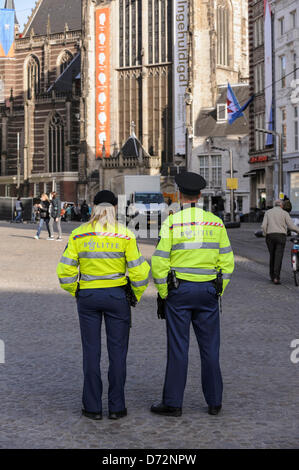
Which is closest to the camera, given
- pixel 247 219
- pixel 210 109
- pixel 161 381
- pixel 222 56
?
pixel 161 381

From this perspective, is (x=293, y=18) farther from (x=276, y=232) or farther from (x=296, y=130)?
(x=276, y=232)

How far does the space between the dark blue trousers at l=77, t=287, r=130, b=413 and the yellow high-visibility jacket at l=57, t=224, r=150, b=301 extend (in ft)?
0.31

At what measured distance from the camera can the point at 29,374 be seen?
6.58m

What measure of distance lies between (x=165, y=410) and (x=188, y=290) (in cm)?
86

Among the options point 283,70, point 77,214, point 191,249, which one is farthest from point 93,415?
point 77,214

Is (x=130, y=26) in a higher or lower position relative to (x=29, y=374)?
higher

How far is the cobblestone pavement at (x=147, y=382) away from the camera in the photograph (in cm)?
478

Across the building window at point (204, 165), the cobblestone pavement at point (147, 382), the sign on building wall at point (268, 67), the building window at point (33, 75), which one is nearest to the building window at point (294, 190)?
the sign on building wall at point (268, 67)

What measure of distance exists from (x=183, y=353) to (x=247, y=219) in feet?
151

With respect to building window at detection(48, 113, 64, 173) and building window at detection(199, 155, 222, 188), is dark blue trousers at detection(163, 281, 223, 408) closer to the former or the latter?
building window at detection(199, 155, 222, 188)

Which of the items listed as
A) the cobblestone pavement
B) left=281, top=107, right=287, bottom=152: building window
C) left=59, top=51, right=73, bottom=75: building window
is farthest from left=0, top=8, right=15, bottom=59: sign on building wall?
the cobblestone pavement
